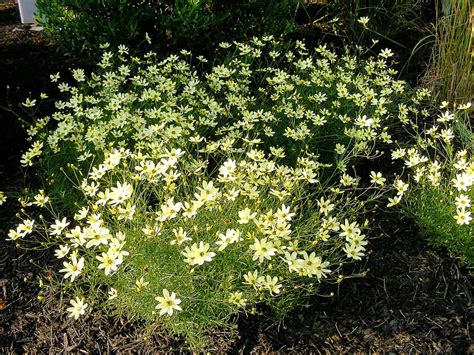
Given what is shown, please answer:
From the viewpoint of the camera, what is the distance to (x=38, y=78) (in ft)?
17.0

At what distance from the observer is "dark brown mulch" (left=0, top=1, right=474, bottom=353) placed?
113 inches

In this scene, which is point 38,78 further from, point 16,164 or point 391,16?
point 391,16

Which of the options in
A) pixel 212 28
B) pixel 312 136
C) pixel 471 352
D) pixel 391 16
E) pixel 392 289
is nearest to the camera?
pixel 471 352

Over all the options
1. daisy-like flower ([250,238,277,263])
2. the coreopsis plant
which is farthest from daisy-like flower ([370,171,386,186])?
daisy-like flower ([250,238,277,263])

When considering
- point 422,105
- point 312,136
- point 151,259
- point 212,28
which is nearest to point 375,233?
point 312,136

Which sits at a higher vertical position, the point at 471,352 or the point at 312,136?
the point at 312,136

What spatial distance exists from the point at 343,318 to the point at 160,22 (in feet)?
10.1

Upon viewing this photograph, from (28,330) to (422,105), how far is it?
148 inches

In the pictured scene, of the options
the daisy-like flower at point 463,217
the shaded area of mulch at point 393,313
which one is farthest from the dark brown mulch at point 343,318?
the daisy-like flower at point 463,217

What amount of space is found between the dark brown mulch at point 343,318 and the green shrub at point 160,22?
6.71 feet

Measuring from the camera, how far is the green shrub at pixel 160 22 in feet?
15.6

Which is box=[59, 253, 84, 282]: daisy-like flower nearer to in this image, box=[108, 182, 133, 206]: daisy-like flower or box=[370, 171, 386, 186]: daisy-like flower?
box=[108, 182, 133, 206]: daisy-like flower

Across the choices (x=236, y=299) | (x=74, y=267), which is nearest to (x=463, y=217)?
(x=236, y=299)

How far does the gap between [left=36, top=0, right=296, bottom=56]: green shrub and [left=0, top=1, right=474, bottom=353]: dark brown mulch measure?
2.05m
